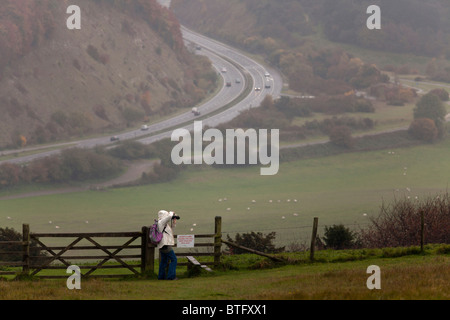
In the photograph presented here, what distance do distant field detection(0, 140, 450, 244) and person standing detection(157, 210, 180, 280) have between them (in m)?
47.5

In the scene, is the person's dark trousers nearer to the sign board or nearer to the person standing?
the person standing

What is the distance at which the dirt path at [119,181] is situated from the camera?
12386 cm

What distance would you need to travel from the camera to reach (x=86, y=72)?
573 feet

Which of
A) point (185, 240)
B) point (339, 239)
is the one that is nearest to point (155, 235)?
point (185, 240)

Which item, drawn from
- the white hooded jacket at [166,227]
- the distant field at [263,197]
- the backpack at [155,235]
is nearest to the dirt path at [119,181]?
the distant field at [263,197]

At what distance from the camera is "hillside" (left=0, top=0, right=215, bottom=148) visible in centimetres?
15938

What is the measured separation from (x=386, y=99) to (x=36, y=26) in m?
93.3

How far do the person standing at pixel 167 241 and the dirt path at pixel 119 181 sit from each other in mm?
101693

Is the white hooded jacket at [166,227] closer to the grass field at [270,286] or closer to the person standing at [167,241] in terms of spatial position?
the person standing at [167,241]

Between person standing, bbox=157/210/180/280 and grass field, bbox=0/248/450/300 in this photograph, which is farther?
person standing, bbox=157/210/180/280

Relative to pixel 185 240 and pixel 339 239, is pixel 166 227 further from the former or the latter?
Result: pixel 339 239

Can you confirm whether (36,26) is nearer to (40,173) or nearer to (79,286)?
(40,173)

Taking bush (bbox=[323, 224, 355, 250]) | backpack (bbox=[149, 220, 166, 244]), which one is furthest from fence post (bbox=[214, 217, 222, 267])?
bush (bbox=[323, 224, 355, 250])

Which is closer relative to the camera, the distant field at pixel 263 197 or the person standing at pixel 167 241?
the person standing at pixel 167 241
